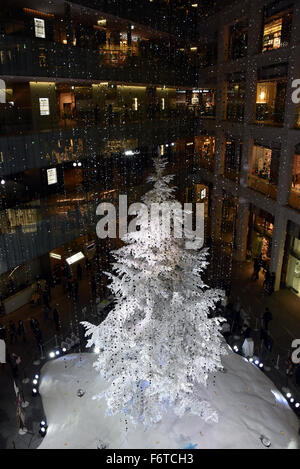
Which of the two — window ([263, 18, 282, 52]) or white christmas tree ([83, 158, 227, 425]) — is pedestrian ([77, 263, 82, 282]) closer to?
white christmas tree ([83, 158, 227, 425])

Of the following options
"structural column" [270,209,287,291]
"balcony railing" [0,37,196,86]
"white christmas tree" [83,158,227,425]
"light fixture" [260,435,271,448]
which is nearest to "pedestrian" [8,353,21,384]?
"white christmas tree" [83,158,227,425]

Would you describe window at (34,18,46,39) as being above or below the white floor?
above

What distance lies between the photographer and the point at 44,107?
19781 mm

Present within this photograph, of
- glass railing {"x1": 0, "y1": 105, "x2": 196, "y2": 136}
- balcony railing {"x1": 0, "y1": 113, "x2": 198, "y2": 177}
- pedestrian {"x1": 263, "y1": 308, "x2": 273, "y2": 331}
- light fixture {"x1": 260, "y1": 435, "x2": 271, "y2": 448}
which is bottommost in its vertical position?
light fixture {"x1": 260, "y1": 435, "x2": 271, "y2": 448}

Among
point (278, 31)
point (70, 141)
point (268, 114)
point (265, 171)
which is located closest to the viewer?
point (70, 141)

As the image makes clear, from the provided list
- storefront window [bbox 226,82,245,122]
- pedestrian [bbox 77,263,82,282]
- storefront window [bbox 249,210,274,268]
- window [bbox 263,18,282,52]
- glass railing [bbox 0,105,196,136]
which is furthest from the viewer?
storefront window [bbox 226,82,245,122]

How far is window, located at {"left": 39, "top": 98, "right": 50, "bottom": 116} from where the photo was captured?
19.6 metres

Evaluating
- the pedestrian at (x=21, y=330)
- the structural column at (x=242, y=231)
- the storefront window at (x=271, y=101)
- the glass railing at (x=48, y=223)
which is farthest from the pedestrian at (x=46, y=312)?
the storefront window at (x=271, y=101)

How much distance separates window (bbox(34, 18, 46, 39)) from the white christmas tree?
1502 centimetres

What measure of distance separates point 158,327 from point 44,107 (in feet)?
51.2

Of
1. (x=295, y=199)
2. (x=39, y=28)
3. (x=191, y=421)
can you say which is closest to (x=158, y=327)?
(x=191, y=421)

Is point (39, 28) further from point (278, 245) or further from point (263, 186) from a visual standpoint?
point (278, 245)

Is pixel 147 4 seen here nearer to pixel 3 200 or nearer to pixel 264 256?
pixel 3 200

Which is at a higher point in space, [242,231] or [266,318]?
[242,231]
